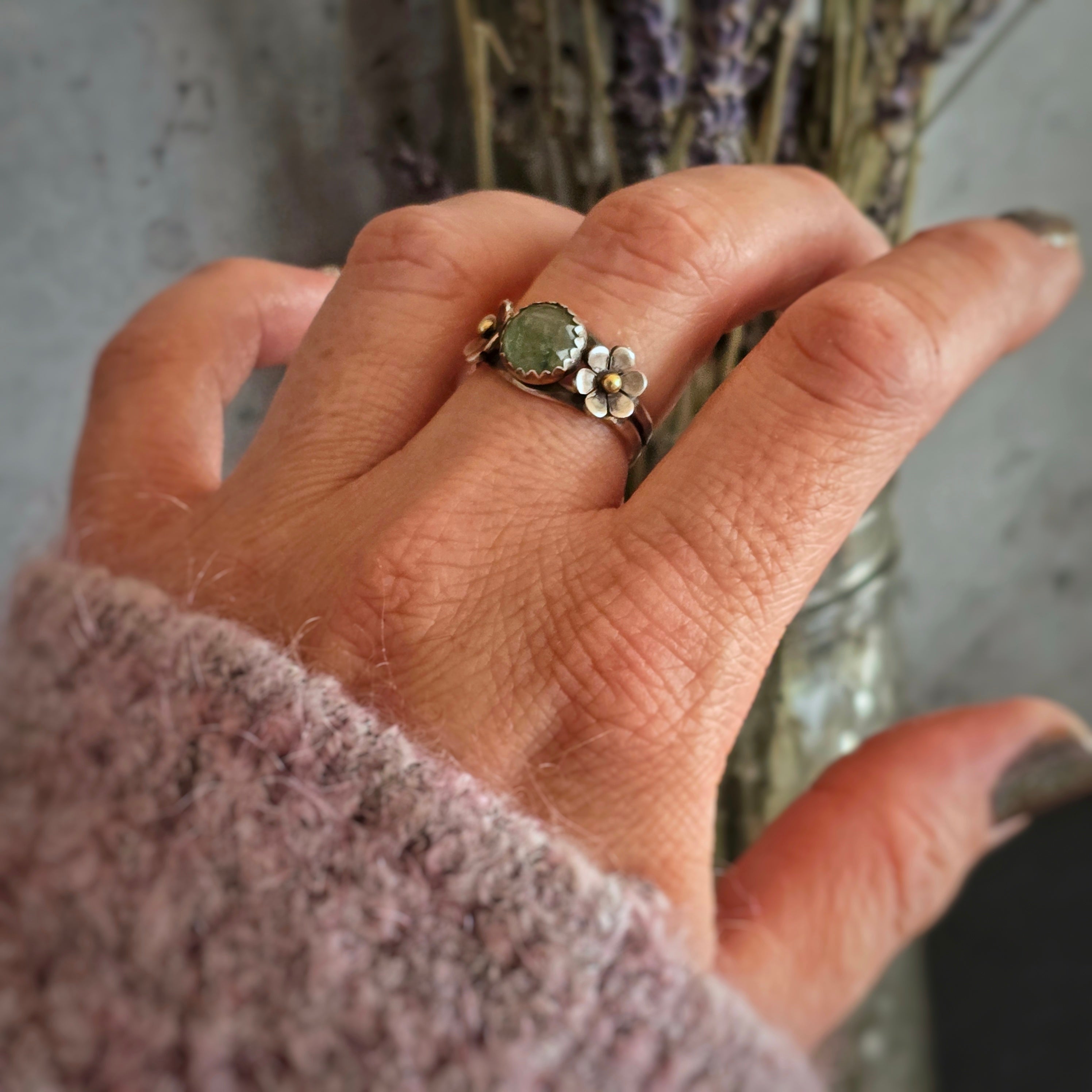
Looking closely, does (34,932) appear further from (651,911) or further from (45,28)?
(45,28)

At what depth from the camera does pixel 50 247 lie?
47 centimetres

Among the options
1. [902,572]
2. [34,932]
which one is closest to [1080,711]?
[902,572]

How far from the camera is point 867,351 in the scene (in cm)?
28

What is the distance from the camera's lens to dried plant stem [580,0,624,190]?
1.05ft

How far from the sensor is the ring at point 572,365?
287 millimetres

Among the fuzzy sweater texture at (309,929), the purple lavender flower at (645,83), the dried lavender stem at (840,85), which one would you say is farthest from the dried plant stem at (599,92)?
the fuzzy sweater texture at (309,929)

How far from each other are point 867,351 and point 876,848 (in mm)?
168

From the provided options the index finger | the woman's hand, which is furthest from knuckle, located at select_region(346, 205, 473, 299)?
the index finger

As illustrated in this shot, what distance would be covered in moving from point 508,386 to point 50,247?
1.04ft

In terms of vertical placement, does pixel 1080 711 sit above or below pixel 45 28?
below

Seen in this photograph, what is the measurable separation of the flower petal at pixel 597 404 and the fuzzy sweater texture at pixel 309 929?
12 centimetres

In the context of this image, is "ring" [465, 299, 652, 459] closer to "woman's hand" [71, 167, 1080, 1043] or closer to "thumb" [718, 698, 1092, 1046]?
"woman's hand" [71, 167, 1080, 1043]

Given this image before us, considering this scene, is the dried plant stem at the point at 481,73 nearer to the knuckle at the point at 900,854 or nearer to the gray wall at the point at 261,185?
the gray wall at the point at 261,185

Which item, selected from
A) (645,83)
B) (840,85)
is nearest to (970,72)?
(840,85)
